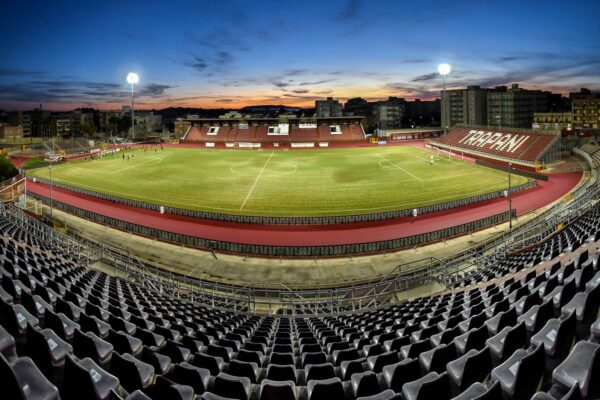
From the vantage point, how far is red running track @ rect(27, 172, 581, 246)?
96.7ft

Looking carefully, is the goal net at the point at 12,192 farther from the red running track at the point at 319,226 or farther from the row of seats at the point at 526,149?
the row of seats at the point at 526,149

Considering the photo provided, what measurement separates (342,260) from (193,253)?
10.3 metres

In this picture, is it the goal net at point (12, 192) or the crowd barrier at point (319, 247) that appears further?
the goal net at point (12, 192)

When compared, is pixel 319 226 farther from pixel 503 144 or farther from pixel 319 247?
pixel 503 144

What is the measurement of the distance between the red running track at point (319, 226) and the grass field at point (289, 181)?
2.78 metres

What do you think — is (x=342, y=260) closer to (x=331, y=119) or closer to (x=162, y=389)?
(x=162, y=389)

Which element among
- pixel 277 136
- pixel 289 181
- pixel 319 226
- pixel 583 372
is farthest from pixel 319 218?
pixel 277 136

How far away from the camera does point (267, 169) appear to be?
59.0m

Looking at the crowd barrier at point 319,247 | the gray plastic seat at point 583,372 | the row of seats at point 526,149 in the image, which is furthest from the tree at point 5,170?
the row of seats at point 526,149

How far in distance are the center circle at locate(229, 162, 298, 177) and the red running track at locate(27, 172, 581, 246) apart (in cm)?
2009

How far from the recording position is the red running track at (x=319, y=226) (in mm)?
29469

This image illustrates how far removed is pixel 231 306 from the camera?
59.8 feet

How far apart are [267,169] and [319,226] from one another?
1125 inches

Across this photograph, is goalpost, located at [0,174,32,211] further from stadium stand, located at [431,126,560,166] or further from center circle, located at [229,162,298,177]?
stadium stand, located at [431,126,560,166]
